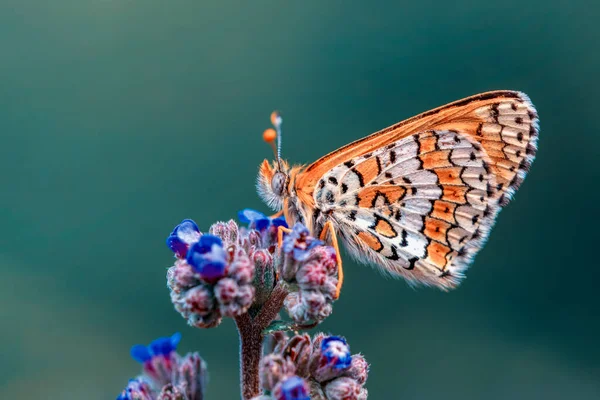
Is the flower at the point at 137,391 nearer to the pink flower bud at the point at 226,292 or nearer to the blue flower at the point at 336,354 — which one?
the pink flower bud at the point at 226,292

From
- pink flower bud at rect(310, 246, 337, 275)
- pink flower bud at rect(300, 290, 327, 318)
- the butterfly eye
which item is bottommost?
pink flower bud at rect(300, 290, 327, 318)

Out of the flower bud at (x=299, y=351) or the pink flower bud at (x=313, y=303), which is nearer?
the pink flower bud at (x=313, y=303)

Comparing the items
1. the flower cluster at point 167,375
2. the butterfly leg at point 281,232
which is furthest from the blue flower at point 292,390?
the butterfly leg at point 281,232

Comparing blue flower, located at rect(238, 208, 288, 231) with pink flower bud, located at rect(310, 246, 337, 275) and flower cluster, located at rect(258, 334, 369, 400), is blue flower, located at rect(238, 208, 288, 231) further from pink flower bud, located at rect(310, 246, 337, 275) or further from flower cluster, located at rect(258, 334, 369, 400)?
flower cluster, located at rect(258, 334, 369, 400)

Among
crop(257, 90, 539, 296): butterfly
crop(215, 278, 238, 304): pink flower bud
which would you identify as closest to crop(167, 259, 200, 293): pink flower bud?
crop(215, 278, 238, 304): pink flower bud

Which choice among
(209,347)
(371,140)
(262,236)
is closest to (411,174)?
(371,140)

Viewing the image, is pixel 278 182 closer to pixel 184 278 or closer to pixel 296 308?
→ pixel 296 308
